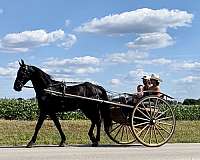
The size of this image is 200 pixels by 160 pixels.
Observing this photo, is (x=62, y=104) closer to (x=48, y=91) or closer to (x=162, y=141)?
(x=48, y=91)

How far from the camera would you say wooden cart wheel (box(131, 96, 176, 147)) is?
13.9 m

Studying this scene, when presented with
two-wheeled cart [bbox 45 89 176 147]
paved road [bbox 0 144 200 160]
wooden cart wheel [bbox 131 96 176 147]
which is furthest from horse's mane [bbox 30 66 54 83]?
wooden cart wheel [bbox 131 96 176 147]

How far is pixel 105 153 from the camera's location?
12.2 meters

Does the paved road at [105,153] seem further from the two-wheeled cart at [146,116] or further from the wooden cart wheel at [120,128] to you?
the wooden cart wheel at [120,128]

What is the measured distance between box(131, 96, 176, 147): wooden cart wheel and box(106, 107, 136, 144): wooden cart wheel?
11.1 inches

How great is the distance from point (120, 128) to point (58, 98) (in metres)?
2.40

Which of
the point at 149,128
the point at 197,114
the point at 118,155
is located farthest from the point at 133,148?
the point at 197,114

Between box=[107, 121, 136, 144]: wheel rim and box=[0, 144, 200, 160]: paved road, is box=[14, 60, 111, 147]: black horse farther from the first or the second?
box=[0, 144, 200, 160]: paved road

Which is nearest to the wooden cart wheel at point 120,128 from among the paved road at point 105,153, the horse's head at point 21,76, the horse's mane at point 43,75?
the paved road at point 105,153

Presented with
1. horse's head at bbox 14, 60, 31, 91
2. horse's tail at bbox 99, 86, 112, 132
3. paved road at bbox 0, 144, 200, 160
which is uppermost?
horse's head at bbox 14, 60, 31, 91

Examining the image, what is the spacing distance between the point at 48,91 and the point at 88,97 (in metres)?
1.13

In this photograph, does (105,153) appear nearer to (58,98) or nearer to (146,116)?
(146,116)

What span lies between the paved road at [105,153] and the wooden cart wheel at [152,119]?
1.80 feet

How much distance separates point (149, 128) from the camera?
14.1 m
